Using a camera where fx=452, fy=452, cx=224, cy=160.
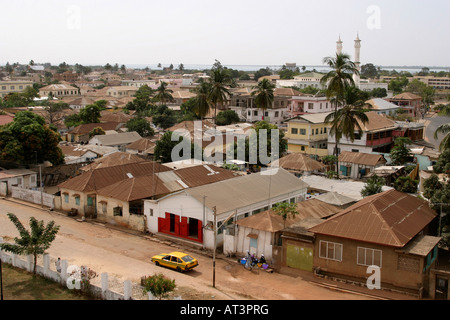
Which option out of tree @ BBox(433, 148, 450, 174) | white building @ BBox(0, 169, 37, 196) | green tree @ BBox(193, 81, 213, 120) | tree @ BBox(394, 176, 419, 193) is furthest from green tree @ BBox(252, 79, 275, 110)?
tree @ BBox(433, 148, 450, 174)

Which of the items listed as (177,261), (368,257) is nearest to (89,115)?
(177,261)

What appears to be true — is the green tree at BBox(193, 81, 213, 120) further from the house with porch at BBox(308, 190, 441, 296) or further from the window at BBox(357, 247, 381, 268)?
the window at BBox(357, 247, 381, 268)

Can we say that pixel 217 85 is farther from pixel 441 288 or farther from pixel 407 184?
pixel 441 288

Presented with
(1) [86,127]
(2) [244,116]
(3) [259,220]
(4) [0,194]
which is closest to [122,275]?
(3) [259,220]

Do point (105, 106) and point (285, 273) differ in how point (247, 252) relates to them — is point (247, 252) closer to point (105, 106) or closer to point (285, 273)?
point (285, 273)

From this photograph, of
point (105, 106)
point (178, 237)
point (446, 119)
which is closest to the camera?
point (178, 237)

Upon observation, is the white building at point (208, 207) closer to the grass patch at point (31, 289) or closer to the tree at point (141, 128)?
the grass patch at point (31, 289)

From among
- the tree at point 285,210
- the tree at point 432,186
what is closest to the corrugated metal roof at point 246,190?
the tree at point 285,210
